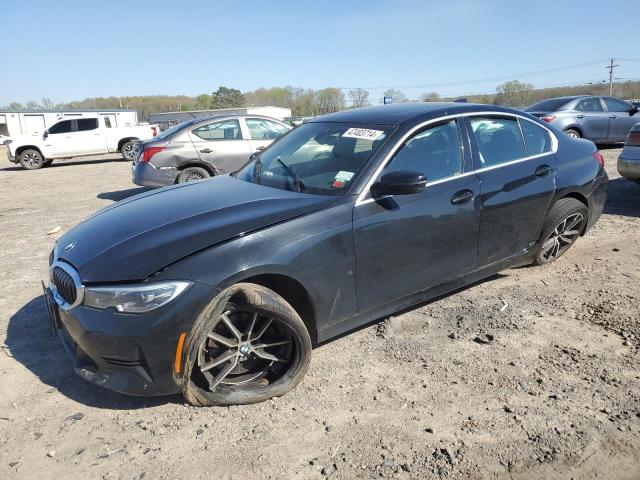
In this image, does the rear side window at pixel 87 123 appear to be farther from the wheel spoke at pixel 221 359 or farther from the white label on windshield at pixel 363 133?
the wheel spoke at pixel 221 359

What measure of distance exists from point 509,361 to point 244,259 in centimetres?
186

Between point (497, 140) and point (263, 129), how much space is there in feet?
21.0

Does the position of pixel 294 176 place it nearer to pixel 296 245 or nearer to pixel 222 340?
pixel 296 245

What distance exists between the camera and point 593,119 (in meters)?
12.9

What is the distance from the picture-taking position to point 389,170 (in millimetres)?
3395

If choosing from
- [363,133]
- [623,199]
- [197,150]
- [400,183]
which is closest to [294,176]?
[363,133]

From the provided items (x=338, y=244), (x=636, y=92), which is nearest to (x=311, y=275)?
(x=338, y=244)

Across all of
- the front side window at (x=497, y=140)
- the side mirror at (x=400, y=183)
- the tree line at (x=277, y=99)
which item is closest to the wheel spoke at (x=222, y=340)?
the side mirror at (x=400, y=183)

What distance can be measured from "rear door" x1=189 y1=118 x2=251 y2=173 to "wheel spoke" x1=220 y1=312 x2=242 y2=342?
6.70 m

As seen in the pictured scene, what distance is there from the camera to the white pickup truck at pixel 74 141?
17516 millimetres

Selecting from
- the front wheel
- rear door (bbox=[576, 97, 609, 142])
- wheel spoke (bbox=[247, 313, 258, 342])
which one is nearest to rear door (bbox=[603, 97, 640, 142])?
rear door (bbox=[576, 97, 609, 142])

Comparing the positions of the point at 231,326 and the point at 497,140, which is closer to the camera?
the point at 231,326

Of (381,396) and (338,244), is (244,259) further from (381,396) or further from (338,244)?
(381,396)

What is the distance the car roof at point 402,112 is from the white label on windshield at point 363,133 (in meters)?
0.11
